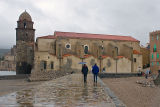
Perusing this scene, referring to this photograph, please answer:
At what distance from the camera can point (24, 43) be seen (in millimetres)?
42719

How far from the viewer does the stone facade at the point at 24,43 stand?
4209cm

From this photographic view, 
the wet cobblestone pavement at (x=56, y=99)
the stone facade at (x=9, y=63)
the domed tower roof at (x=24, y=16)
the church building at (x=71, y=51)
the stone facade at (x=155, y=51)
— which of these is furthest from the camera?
the stone facade at (x=9, y=63)

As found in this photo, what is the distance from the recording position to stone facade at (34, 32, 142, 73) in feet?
123

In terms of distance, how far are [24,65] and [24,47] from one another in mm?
3726

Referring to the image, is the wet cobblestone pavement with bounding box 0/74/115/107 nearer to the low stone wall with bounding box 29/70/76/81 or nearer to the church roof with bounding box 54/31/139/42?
the low stone wall with bounding box 29/70/76/81

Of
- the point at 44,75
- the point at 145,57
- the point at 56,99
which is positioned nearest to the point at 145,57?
the point at 145,57

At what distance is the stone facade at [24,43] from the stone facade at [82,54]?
9.87ft

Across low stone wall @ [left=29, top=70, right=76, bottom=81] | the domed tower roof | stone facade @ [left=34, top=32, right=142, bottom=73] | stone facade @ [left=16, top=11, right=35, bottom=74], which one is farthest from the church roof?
low stone wall @ [left=29, top=70, right=76, bottom=81]

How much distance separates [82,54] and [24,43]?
1239 centimetres

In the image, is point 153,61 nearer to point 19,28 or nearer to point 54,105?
point 19,28

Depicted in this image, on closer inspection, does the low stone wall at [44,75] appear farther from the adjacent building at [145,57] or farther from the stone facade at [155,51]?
the adjacent building at [145,57]

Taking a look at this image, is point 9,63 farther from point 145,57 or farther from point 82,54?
point 82,54

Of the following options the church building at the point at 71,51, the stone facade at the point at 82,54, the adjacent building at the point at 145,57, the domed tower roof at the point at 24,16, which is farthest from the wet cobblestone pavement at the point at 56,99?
the adjacent building at the point at 145,57

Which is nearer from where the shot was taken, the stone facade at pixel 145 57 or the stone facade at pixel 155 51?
the stone facade at pixel 155 51
